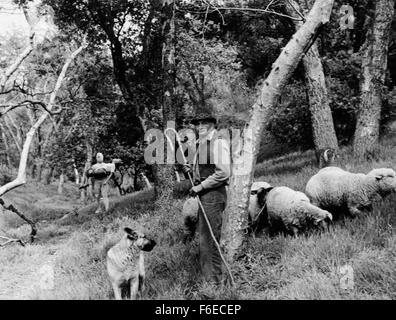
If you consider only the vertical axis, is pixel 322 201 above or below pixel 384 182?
below

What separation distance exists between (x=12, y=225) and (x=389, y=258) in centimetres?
1688

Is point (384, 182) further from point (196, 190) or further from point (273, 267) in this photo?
point (196, 190)

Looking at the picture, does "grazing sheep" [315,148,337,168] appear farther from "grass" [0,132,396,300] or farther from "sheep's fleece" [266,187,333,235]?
"grass" [0,132,396,300]

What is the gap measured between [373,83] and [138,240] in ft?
27.2

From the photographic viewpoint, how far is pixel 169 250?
757 centimetres

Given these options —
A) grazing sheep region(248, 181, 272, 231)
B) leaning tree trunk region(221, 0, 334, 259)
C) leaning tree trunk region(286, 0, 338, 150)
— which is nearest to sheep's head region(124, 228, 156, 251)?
leaning tree trunk region(221, 0, 334, 259)

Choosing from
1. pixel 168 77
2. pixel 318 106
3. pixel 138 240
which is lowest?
pixel 138 240

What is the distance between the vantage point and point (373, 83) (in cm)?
1117

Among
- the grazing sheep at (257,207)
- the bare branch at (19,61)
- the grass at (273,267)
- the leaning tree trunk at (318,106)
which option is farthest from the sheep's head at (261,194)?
the bare branch at (19,61)

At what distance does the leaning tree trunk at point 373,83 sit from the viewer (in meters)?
11.0

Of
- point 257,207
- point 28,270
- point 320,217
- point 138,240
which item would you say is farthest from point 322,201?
point 28,270

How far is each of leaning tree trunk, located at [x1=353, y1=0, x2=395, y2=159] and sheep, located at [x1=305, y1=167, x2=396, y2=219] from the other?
366cm

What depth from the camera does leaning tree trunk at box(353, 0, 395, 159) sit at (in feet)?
36.1
